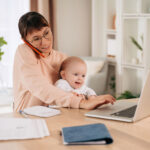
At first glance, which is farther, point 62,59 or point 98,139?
point 62,59

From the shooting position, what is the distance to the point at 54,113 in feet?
4.65

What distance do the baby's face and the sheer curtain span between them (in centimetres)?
274

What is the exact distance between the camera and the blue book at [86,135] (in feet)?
3.31

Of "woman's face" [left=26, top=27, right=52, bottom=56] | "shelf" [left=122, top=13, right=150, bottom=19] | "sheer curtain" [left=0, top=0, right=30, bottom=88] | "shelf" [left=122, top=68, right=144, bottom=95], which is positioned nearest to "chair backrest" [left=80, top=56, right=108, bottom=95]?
"shelf" [left=122, top=68, right=144, bottom=95]

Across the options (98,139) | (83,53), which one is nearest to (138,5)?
(83,53)

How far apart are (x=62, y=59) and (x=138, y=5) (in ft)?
7.60

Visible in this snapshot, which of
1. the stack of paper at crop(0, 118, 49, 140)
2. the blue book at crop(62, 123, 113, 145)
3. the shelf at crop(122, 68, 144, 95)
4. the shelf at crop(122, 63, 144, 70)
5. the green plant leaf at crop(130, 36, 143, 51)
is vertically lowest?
the shelf at crop(122, 68, 144, 95)

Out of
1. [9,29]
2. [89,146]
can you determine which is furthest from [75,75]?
[9,29]

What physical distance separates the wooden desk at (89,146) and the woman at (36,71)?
17cm

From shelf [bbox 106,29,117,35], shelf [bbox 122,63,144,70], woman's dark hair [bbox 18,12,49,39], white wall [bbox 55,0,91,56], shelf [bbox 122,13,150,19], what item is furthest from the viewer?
white wall [bbox 55,0,91,56]

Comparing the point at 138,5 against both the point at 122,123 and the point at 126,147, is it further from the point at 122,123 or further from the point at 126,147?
the point at 126,147

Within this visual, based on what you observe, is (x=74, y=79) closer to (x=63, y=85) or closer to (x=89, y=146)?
(x=63, y=85)

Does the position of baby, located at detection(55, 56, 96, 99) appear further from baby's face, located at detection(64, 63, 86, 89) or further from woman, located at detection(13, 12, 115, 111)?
woman, located at detection(13, 12, 115, 111)

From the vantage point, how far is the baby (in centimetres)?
177
